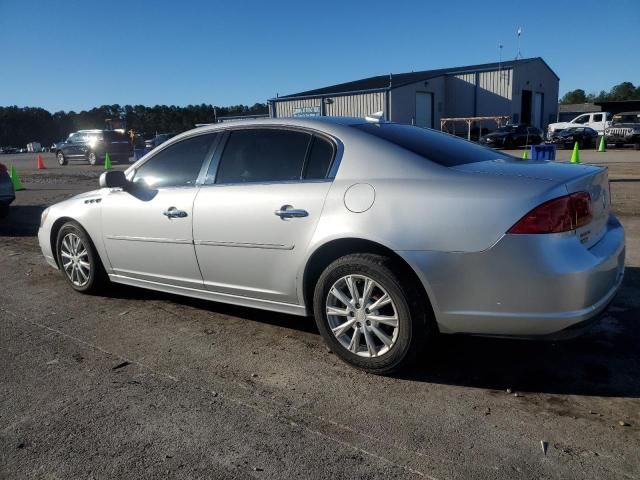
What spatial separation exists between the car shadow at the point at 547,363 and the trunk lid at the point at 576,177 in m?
0.80

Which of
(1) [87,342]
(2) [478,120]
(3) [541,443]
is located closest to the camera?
(3) [541,443]

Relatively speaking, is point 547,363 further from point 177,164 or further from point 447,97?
point 447,97

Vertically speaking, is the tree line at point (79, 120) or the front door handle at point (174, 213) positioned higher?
the tree line at point (79, 120)

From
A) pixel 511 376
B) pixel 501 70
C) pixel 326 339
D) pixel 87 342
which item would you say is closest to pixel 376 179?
Answer: pixel 326 339

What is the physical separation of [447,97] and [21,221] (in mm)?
38131

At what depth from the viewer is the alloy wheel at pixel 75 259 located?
16.3 ft

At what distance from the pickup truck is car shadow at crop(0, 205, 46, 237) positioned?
88.5ft

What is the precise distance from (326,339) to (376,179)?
107 centimetres

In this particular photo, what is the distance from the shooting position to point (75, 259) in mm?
5031

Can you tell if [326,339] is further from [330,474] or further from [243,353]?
[330,474]

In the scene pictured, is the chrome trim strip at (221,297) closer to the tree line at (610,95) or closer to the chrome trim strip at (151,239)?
the chrome trim strip at (151,239)

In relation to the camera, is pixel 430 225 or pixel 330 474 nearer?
pixel 330 474

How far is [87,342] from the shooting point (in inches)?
154

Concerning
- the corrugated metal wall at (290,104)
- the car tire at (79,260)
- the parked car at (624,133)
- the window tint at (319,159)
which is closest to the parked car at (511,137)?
the parked car at (624,133)
